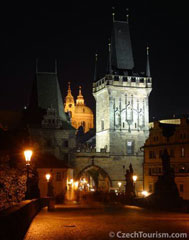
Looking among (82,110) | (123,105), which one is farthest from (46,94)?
(82,110)

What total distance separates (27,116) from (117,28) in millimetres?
21778

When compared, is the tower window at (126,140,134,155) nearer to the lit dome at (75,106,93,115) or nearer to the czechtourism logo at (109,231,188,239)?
the czechtourism logo at (109,231,188,239)

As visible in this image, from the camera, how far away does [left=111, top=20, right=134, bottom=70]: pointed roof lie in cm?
8256

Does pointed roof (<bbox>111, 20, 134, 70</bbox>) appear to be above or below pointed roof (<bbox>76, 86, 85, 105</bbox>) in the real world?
below

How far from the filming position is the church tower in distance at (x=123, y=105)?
78.1 metres

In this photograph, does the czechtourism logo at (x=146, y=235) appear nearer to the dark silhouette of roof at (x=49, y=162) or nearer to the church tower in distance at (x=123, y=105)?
the dark silhouette of roof at (x=49, y=162)

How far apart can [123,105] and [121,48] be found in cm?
1018

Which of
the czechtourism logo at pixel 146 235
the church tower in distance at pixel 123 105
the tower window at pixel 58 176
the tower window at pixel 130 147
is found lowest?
the czechtourism logo at pixel 146 235

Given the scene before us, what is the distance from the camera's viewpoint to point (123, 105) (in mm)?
80000

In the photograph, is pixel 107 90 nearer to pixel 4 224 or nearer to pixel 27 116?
pixel 27 116

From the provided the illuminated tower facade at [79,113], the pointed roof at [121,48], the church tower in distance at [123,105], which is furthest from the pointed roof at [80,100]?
the pointed roof at [121,48]

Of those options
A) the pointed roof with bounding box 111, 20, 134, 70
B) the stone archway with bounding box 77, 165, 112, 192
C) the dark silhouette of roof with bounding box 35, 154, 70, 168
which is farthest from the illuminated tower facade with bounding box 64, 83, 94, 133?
the dark silhouette of roof with bounding box 35, 154, 70, 168

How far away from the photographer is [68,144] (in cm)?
7381

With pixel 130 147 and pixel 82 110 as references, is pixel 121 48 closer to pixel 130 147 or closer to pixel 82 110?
pixel 130 147
